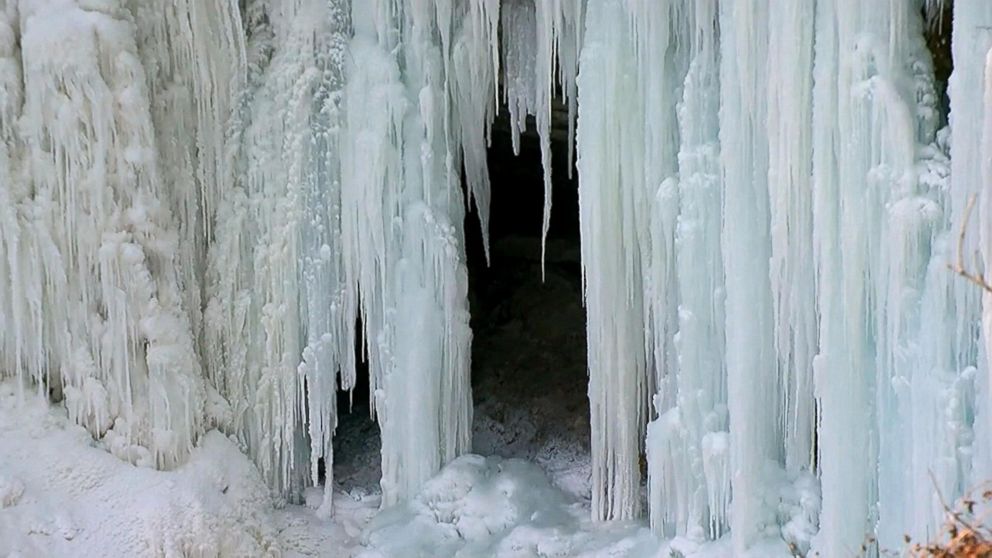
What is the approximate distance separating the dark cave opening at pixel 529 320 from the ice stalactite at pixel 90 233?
2.07 m

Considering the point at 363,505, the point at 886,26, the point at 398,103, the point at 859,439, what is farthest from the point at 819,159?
the point at 363,505

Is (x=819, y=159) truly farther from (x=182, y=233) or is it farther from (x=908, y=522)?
(x=182, y=233)

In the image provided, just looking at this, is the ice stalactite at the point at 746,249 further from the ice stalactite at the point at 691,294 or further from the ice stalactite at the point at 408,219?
the ice stalactite at the point at 408,219

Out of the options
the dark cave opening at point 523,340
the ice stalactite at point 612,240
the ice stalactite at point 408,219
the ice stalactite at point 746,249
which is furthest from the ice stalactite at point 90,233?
the ice stalactite at point 746,249

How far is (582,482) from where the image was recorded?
7270 millimetres

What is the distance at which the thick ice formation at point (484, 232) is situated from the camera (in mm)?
5250

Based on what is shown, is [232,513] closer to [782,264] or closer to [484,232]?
[484,232]

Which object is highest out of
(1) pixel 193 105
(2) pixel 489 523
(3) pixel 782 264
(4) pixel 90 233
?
(1) pixel 193 105

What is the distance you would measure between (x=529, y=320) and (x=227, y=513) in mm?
3072

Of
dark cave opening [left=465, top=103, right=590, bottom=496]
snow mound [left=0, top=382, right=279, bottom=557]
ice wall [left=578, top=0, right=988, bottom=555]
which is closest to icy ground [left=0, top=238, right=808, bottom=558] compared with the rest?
snow mound [left=0, top=382, right=279, bottom=557]

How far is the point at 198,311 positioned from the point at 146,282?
1.37 ft

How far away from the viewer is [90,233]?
21.5 ft

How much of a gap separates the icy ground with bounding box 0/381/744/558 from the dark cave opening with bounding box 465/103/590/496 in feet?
1.86

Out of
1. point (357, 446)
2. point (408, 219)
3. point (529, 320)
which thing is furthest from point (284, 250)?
point (529, 320)
